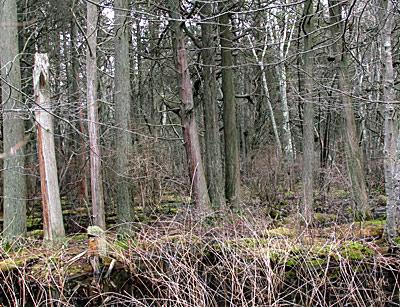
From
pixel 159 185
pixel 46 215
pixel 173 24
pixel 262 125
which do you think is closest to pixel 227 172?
pixel 159 185

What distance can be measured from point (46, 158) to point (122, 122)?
203 cm

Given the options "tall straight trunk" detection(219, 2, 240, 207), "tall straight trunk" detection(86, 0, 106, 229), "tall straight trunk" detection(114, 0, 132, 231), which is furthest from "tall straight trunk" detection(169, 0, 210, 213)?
"tall straight trunk" detection(86, 0, 106, 229)

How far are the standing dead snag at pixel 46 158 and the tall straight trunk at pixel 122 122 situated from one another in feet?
4.53

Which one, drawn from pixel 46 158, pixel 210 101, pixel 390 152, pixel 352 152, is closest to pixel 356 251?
pixel 390 152

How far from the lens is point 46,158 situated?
271 inches

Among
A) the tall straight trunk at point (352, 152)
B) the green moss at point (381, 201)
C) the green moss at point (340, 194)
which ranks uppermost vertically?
the tall straight trunk at point (352, 152)

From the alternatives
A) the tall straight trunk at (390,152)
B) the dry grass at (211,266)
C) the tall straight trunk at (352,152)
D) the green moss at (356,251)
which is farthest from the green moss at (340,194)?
the green moss at (356,251)

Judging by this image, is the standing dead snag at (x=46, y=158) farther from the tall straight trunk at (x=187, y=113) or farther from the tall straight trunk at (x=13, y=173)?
the tall straight trunk at (x=187, y=113)

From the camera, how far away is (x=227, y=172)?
9984 mm

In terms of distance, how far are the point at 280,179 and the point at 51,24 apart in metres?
7.52

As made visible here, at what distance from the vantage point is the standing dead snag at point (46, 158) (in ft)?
22.0

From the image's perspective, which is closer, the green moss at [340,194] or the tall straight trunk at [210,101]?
the tall straight trunk at [210,101]

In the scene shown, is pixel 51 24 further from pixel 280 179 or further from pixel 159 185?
pixel 280 179

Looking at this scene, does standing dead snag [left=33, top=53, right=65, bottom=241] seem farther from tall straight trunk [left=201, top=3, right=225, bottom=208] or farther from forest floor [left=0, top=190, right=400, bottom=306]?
tall straight trunk [left=201, top=3, right=225, bottom=208]
